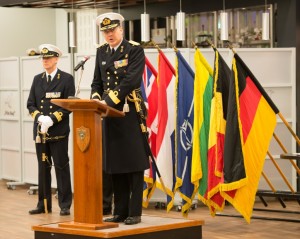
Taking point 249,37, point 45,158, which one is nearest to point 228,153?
point 45,158

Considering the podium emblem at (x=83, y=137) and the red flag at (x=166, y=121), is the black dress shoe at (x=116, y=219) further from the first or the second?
the red flag at (x=166, y=121)

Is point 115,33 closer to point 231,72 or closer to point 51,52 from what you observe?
point 231,72

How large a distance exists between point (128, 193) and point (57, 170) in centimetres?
190

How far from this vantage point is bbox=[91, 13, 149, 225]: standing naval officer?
20.7 ft

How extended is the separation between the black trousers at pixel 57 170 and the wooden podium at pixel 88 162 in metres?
2.14

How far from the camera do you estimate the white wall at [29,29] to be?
43.6ft

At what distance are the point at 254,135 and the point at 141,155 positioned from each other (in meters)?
1.23

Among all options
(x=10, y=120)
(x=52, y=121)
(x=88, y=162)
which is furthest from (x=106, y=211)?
(x=10, y=120)

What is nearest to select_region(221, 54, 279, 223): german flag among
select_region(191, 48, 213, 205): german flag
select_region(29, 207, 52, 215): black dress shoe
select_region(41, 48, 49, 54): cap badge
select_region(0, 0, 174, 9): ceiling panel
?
select_region(191, 48, 213, 205): german flag

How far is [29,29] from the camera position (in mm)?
13594

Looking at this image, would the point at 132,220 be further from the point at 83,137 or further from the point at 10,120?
the point at 10,120

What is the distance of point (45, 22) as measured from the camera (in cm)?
1384

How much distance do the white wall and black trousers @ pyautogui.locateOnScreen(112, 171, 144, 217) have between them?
279 inches

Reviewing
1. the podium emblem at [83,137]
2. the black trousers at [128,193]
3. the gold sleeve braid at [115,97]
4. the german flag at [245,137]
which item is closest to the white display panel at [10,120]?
the german flag at [245,137]
